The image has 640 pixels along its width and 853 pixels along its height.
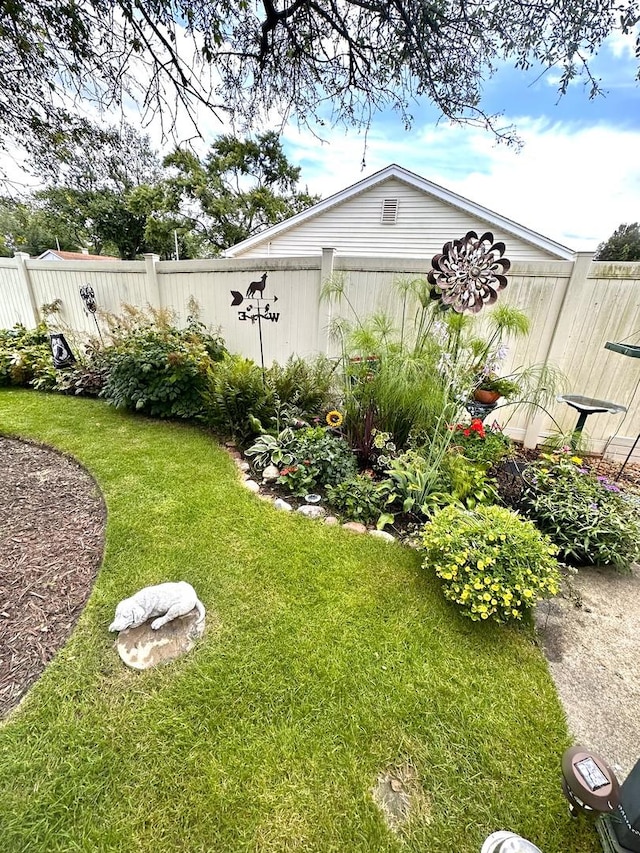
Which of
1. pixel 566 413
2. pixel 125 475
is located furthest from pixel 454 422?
pixel 125 475

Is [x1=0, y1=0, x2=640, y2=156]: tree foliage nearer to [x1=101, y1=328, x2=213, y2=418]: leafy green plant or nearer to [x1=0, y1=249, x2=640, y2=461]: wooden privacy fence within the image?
[x1=0, y1=249, x2=640, y2=461]: wooden privacy fence

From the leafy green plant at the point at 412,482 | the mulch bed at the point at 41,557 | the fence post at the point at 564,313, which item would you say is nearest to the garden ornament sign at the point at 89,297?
the mulch bed at the point at 41,557

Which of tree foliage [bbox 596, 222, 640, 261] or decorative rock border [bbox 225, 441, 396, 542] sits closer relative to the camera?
decorative rock border [bbox 225, 441, 396, 542]

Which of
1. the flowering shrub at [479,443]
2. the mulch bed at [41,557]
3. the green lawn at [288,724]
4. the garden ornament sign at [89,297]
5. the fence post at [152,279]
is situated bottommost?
the mulch bed at [41,557]

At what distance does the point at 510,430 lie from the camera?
3676 mm

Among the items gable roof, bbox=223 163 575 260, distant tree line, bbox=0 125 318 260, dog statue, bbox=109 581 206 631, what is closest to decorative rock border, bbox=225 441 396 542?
dog statue, bbox=109 581 206 631

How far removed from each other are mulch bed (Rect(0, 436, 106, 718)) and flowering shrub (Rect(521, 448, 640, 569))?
8.86 feet

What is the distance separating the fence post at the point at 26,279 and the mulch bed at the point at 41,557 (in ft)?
15.2

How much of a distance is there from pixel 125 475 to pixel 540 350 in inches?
154

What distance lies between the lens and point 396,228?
747cm

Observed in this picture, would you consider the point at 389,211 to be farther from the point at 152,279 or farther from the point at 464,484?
the point at 464,484

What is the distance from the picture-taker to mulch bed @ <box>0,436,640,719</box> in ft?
4.99

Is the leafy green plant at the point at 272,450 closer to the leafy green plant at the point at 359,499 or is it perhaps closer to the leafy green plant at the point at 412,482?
the leafy green plant at the point at 359,499

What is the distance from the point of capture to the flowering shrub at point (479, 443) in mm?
2639
